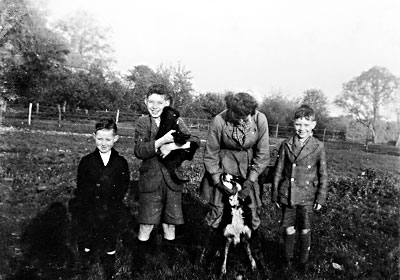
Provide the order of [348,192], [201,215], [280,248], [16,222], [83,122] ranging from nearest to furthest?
[280,248] < [16,222] < [201,215] < [348,192] < [83,122]

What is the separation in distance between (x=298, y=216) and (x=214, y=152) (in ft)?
4.02

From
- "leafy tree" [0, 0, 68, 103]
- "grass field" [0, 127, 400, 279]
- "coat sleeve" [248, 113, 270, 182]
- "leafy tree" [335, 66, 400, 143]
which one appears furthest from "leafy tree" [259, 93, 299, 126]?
"coat sleeve" [248, 113, 270, 182]

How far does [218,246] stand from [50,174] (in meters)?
4.99

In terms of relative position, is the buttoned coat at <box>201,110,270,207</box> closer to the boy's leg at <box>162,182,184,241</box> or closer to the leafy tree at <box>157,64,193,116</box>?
the boy's leg at <box>162,182,184,241</box>

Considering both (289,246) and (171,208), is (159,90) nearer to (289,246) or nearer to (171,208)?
(171,208)

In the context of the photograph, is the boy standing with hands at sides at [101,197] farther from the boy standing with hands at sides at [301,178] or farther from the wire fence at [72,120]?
the wire fence at [72,120]

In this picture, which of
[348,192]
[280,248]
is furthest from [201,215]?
[348,192]

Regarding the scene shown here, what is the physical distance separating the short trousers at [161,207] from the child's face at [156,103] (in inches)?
27.7

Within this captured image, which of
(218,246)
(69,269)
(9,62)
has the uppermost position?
(9,62)

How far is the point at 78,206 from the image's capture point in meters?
3.17

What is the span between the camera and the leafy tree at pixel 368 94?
3081 centimetres

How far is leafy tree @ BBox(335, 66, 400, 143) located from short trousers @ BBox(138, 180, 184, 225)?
29.8m

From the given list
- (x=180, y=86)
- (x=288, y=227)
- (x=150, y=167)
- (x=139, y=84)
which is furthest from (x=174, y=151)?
(x=139, y=84)

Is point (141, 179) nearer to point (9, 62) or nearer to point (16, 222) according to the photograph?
point (16, 222)
